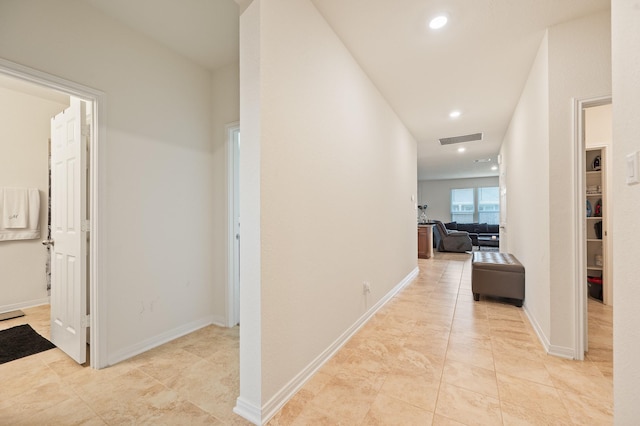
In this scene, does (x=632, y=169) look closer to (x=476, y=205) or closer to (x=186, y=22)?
(x=186, y=22)

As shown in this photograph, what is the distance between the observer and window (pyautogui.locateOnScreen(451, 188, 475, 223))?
436 inches

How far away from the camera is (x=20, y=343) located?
2354 millimetres

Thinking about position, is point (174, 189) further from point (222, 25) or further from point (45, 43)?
point (222, 25)

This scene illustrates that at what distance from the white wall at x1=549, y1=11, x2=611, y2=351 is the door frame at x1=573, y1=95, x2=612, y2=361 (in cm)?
2

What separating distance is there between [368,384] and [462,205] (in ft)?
36.7

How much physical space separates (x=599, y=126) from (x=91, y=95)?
17.7 feet

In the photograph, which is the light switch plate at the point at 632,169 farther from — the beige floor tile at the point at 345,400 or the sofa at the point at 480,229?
the sofa at the point at 480,229

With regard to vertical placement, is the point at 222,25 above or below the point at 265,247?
above

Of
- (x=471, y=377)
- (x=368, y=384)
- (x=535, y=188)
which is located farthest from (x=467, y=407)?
(x=535, y=188)

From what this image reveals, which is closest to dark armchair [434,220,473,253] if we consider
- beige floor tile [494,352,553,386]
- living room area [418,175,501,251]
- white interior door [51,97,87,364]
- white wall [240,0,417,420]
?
living room area [418,175,501,251]

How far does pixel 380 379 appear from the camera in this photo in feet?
5.95

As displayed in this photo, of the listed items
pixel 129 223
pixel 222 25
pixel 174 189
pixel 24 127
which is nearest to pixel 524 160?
pixel 222 25

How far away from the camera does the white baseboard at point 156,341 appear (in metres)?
2.09

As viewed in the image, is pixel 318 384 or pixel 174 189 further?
pixel 174 189
